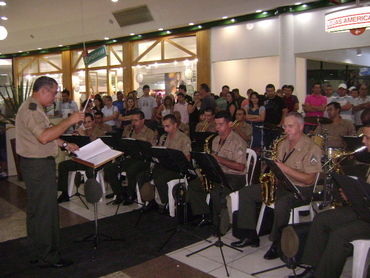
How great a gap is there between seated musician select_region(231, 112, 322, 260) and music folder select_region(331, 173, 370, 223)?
2.43ft

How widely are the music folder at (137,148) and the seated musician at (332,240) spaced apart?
2.14m

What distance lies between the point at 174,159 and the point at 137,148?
0.94 meters

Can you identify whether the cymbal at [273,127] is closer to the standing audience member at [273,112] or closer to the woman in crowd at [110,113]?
the standing audience member at [273,112]

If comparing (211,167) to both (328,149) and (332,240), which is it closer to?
(332,240)

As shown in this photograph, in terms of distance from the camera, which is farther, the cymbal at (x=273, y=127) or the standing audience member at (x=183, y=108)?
the standing audience member at (x=183, y=108)

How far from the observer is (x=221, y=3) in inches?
406

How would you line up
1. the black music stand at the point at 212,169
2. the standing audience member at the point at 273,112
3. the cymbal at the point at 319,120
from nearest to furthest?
the black music stand at the point at 212,169 → the cymbal at the point at 319,120 → the standing audience member at the point at 273,112

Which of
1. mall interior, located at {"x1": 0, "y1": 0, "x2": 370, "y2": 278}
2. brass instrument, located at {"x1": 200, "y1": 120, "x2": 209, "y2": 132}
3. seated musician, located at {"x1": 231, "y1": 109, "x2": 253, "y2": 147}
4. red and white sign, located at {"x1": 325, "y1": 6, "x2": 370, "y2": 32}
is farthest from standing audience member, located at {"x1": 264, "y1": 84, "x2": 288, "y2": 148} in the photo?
mall interior, located at {"x1": 0, "y1": 0, "x2": 370, "y2": 278}

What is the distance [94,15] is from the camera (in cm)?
1252

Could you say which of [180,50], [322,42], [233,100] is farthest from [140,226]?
[180,50]

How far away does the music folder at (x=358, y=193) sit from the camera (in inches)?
99.6

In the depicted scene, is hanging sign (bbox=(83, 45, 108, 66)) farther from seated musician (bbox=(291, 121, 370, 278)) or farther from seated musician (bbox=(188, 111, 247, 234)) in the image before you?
seated musician (bbox=(291, 121, 370, 278))

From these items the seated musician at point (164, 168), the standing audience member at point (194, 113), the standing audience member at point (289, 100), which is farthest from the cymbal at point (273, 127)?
the standing audience member at point (194, 113)

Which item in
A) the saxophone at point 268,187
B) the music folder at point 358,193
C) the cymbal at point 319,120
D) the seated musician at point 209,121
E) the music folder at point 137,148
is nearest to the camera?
Answer: the music folder at point 358,193
